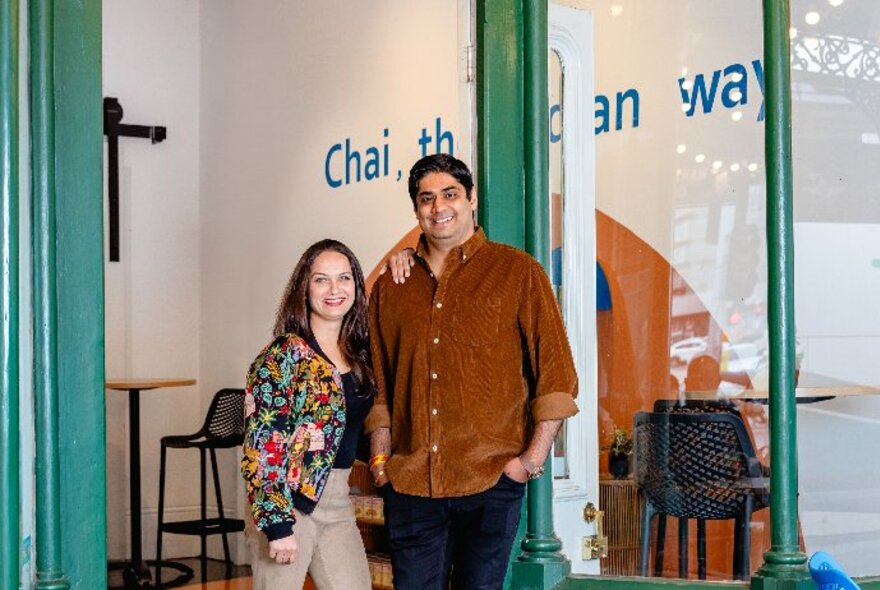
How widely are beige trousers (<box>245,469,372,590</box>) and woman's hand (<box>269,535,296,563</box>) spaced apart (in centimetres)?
7

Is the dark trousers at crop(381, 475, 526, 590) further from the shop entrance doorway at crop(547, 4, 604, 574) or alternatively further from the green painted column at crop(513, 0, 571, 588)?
the shop entrance doorway at crop(547, 4, 604, 574)

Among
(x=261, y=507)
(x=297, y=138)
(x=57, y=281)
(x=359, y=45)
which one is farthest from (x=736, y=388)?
(x=297, y=138)

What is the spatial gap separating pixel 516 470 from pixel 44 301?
1166mm

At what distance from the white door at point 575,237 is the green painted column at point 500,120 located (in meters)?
0.23

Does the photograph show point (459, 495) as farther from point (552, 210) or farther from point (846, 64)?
point (846, 64)

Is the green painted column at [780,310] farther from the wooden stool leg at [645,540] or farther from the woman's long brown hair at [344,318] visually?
the woman's long brown hair at [344,318]

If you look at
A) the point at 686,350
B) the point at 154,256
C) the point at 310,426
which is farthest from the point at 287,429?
the point at 154,256

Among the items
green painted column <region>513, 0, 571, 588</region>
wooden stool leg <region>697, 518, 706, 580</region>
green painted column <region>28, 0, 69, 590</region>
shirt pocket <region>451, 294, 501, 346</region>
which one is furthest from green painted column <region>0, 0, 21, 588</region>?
wooden stool leg <region>697, 518, 706, 580</region>

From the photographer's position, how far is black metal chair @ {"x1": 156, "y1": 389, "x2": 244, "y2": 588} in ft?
25.1

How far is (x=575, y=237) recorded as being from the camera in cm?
385

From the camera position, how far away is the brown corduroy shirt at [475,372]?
2.98 metres

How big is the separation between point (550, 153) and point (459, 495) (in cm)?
131

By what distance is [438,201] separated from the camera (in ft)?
10.0

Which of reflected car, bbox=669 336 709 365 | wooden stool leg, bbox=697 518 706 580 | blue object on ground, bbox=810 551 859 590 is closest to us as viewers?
blue object on ground, bbox=810 551 859 590
